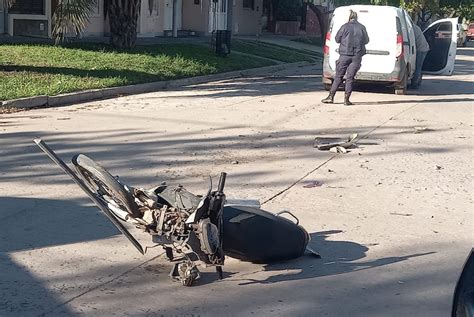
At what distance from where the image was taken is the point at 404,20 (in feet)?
61.1

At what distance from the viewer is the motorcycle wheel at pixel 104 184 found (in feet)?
19.5

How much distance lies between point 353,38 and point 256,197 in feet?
28.3

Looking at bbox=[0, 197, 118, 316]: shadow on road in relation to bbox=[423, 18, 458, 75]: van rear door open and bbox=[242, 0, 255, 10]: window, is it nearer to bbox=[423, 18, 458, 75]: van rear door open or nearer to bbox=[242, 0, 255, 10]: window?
bbox=[423, 18, 458, 75]: van rear door open

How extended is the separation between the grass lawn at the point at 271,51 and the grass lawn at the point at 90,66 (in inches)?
160

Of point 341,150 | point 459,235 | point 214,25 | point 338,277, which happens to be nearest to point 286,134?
point 341,150

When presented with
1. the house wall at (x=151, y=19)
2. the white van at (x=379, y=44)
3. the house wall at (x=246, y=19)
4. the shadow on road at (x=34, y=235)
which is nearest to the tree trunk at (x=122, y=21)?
the white van at (x=379, y=44)

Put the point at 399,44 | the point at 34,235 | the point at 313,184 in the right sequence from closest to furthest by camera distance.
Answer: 1. the point at 34,235
2. the point at 313,184
3. the point at 399,44

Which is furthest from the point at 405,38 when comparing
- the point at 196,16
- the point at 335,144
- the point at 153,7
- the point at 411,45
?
the point at 196,16

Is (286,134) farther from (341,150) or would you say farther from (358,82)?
(358,82)

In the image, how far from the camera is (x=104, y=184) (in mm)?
6074

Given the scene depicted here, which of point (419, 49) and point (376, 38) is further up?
point (376, 38)

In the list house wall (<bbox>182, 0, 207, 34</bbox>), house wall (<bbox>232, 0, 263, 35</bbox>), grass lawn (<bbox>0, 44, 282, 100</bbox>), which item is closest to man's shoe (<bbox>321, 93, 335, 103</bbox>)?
grass lawn (<bbox>0, 44, 282, 100</bbox>)

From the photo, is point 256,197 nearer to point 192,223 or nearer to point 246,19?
point 192,223

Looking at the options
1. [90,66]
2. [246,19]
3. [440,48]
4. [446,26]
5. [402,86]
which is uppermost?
[446,26]
